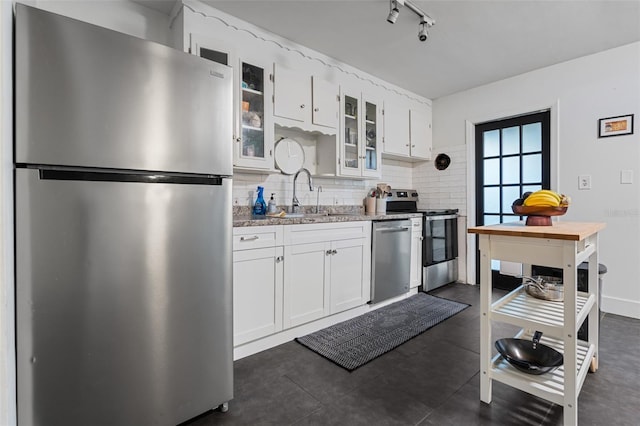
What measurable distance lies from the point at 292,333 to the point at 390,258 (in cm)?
123

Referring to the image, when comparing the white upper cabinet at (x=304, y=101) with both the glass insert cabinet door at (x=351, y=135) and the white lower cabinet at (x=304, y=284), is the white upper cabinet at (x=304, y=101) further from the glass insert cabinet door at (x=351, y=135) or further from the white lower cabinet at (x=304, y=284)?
the white lower cabinet at (x=304, y=284)

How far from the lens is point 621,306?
2830 mm

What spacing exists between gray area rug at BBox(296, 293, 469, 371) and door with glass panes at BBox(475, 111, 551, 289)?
1273mm

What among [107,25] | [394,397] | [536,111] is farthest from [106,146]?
[536,111]

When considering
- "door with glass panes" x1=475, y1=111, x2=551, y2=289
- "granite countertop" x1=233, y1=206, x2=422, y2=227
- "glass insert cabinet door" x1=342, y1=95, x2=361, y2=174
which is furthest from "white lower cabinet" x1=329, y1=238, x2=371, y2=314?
"door with glass panes" x1=475, y1=111, x2=551, y2=289

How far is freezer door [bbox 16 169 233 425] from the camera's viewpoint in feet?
3.53

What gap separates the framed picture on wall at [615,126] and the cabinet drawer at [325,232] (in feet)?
7.77

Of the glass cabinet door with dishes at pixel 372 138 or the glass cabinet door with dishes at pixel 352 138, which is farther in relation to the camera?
the glass cabinet door with dishes at pixel 372 138

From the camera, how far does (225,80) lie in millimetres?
1510

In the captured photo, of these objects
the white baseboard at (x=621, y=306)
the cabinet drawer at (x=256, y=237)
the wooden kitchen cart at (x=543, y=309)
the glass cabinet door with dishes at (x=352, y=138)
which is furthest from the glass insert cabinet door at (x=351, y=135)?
the white baseboard at (x=621, y=306)

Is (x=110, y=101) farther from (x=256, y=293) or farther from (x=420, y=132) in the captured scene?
(x=420, y=132)

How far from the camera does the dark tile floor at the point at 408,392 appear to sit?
4.89 feet

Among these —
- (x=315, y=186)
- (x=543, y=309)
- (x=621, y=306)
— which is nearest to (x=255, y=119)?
(x=315, y=186)

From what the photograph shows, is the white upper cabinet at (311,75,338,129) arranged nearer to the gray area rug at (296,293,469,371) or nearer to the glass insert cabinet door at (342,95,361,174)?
the glass insert cabinet door at (342,95,361,174)
